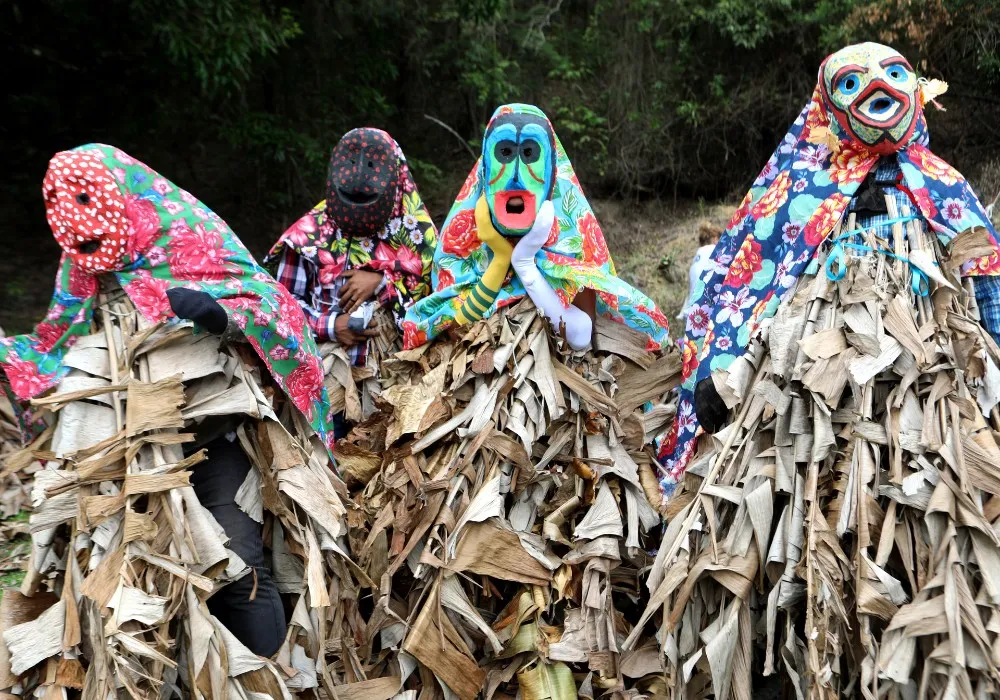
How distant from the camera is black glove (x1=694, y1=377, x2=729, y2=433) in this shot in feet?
8.87

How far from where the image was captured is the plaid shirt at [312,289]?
3.51 metres

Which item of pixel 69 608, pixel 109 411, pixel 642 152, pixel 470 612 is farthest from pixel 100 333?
pixel 642 152

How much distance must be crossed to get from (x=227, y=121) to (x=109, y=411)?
5.46 metres

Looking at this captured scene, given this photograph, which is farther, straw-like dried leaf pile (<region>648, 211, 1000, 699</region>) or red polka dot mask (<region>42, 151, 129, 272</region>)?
red polka dot mask (<region>42, 151, 129, 272</region>)

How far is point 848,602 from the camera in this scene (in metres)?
2.24

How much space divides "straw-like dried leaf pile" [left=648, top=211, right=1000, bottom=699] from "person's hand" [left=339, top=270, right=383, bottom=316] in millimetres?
1464

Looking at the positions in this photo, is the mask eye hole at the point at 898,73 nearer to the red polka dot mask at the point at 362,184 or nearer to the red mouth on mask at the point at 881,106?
the red mouth on mask at the point at 881,106

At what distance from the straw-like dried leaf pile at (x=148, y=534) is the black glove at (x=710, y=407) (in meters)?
1.10

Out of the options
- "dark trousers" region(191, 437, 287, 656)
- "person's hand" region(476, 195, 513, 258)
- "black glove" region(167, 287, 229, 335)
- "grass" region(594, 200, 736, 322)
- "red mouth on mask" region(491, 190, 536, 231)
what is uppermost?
"red mouth on mask" region(491, 190, 536, 231)

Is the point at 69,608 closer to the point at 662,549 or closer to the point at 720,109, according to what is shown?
the point at 662,549

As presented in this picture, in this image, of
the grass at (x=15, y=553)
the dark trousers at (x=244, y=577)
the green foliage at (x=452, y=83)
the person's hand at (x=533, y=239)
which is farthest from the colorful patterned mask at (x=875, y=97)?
the green foliage at (x=452, y=83)

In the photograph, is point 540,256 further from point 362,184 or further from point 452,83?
point 452,83

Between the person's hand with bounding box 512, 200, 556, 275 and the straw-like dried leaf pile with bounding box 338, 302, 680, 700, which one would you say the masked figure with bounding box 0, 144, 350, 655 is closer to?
the straw-like dried leaf pile with bounding box 338, 302, 680, 700

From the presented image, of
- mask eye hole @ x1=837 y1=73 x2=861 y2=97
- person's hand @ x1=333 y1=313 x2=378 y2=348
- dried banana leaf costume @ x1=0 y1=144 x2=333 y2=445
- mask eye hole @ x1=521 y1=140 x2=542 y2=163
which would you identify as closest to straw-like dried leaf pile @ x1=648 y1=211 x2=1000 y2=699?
mask eye hole @ x1=837 y1=73 x2=861 y2=97
